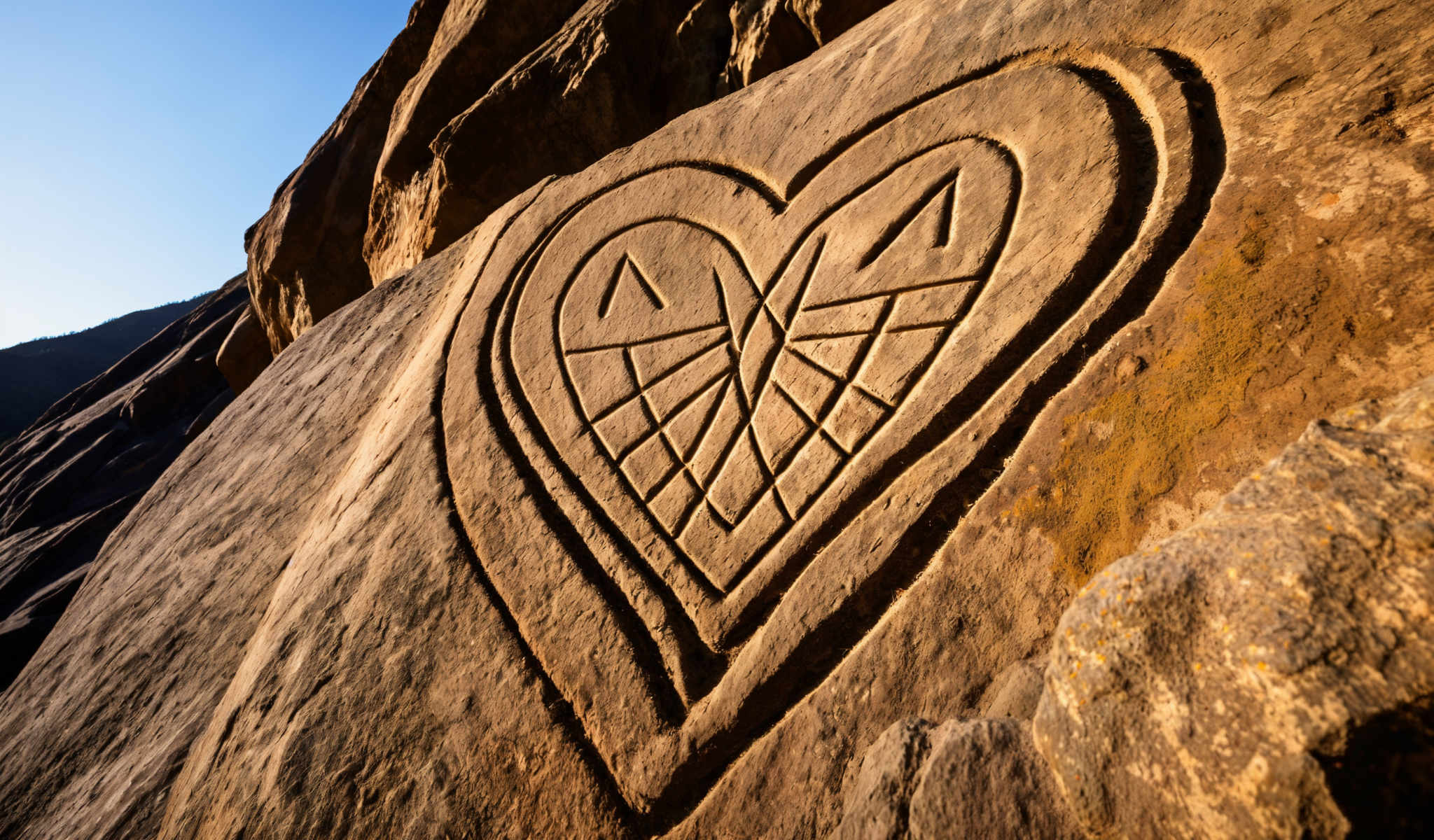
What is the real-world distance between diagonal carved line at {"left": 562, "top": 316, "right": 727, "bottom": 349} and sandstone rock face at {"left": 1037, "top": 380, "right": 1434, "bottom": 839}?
116 cm

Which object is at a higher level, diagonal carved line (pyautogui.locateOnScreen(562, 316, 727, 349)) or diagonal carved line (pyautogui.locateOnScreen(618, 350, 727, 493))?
diagonal carved line (pyautogui.locateOnScreen(562, 316, 727, 349))

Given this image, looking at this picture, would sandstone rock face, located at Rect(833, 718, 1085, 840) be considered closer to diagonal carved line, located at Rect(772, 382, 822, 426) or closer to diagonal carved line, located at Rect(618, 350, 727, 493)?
diagonal carved line, located at Rect(772, 382, 822, 426)

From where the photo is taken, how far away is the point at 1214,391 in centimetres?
122

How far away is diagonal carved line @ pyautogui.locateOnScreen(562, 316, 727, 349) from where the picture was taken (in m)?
1.88

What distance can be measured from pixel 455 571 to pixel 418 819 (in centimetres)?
57

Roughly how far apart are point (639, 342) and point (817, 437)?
68 cm

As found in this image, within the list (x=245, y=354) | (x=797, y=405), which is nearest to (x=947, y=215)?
(x=797, y=405)

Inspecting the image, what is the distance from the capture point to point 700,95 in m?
3.91

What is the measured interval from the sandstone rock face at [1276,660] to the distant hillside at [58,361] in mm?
24491

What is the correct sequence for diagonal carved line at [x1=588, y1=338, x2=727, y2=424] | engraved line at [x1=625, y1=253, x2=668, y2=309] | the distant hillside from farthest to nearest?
the distant hillside
engraved line at [x1=625, y1=253, x2=668, y2=309]
diagonal carved line at [x1=588, y1=338, x2=727, y2=424]

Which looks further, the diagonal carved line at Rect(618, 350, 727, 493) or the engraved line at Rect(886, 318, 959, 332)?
the diagonal carved line at Rect(618, 350, 727, 493)

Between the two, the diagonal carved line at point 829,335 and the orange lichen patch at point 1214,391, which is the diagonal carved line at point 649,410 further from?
the orange lichen patch at point 1214,391

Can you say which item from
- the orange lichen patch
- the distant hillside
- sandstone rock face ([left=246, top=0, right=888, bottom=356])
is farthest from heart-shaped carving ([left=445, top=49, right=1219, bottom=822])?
the distant hillside

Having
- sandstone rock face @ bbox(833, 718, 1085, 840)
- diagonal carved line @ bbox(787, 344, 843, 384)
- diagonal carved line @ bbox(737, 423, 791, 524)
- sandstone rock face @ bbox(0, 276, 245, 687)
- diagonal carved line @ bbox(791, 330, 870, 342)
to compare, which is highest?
diagonal carved line @ bbox(791, 330, 870, 342)
